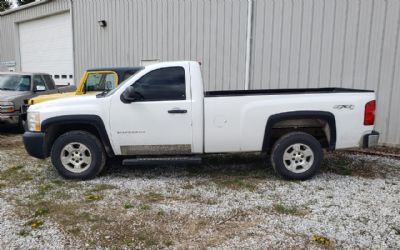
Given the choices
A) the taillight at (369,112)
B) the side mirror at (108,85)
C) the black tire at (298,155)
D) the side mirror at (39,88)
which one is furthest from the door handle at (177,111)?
the side mirror at (39,88)

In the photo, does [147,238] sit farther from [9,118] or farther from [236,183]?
[9,118]

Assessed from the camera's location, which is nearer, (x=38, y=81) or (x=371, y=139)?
(x=371, y=139)

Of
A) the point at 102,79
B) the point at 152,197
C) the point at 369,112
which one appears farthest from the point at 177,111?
the point at 102,79

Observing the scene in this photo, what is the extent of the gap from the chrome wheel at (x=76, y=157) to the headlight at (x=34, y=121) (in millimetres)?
537

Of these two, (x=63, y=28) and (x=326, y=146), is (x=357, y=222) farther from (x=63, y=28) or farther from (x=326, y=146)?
(x=63, y=28)

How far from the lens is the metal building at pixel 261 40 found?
7.38 meters

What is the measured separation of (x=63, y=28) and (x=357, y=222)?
14481 mm

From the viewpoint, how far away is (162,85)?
203 inches

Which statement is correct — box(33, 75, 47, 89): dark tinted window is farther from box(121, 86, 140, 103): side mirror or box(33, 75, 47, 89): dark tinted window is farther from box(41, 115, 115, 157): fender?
box(121, 86, 140, 103): side mirror

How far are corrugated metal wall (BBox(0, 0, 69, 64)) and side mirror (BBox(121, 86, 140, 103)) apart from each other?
1221cm

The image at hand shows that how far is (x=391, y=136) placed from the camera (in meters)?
7.44

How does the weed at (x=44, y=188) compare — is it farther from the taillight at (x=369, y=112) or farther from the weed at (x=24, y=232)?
the taillight at (x=369, y=112)

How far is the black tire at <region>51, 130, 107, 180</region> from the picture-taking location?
517 cm

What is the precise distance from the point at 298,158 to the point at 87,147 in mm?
3310
